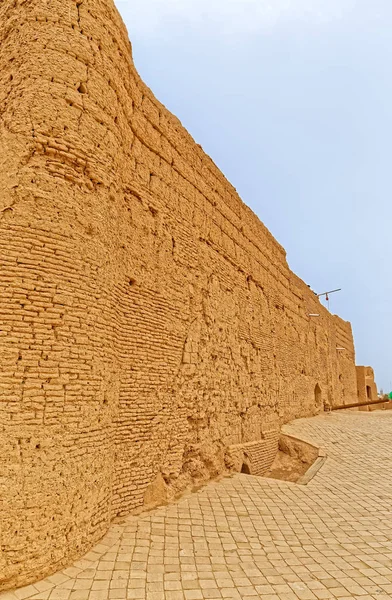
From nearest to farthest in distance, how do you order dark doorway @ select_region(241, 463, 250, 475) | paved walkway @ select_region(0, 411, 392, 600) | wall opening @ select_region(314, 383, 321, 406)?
paved walkway @ select_region(0, 411, 392, 600) → dark doorway @ select_region(241, 463, 250, 475) → wall opening @ select_region(314, 383, 321, 406)

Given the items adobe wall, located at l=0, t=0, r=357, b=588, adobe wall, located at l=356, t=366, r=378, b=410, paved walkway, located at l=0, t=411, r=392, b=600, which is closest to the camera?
paved walkway, located at l=0, t=411, r=392, b=600

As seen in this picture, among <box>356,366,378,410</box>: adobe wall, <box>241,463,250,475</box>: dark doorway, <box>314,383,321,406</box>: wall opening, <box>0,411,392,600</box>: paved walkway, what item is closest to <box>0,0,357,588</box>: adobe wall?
<box>0,411,392,600</box>: paved walkway

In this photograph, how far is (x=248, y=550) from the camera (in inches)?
170

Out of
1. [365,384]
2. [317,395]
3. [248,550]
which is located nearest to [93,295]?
[248,550]

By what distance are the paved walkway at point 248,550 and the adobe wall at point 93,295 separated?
0.32 meters

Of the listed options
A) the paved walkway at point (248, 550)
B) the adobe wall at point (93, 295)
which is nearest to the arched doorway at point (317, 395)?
the paved walkway at point (248, 550)

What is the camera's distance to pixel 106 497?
14.2 ft

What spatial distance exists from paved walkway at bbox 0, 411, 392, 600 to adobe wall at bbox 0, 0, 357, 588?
321 millimetres

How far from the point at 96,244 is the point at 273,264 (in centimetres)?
806

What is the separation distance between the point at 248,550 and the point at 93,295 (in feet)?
10.5

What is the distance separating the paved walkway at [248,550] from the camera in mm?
3406

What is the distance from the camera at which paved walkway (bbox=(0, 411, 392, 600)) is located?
11.2ft

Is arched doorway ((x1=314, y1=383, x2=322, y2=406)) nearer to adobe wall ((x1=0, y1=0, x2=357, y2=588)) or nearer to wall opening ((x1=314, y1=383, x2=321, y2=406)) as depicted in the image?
wall opening ((x1=314, y1=383, x2=321, y2=406))

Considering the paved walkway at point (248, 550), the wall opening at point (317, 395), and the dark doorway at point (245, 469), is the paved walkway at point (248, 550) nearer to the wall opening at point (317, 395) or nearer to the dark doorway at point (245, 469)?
the dark doorway at point (245, 469)
